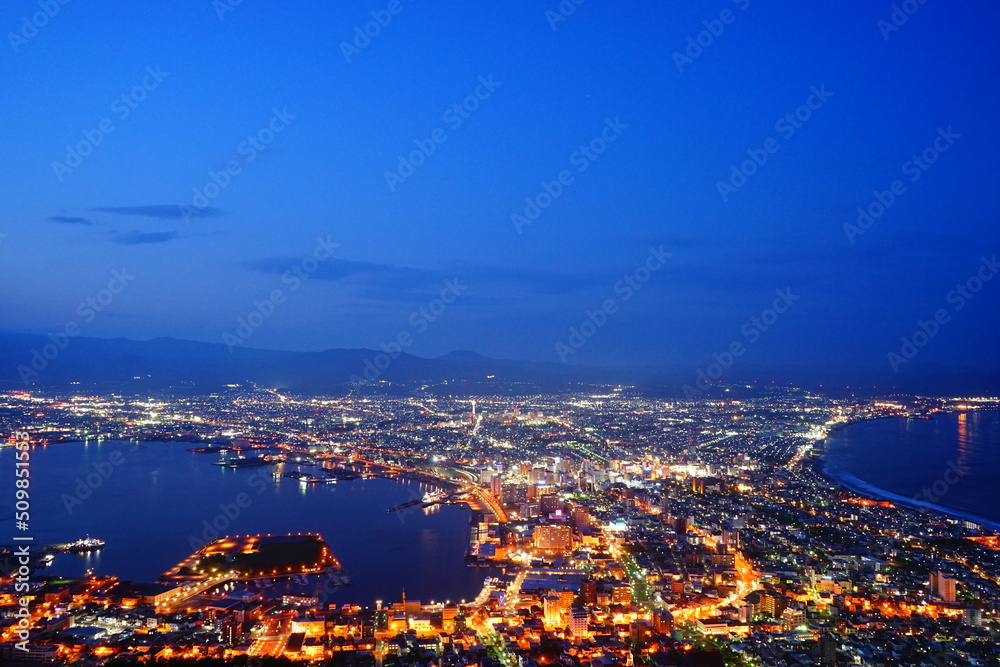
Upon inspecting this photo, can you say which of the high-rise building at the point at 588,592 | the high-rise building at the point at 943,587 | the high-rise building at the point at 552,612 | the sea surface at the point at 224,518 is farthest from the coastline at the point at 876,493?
the sea surface at the point at 224,518

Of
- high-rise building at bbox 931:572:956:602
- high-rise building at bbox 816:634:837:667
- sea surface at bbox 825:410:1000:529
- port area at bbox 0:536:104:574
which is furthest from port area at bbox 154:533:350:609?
sea surface at bbox 825:410:1000:529

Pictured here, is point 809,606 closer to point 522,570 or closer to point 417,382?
point 522,570

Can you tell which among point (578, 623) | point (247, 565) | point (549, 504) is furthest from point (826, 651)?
point (549, 504)

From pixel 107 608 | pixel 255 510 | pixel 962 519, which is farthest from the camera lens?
pixel 255 510

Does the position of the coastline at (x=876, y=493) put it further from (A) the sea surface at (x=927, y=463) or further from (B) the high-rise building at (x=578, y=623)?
(B) the high-rise building at (x=578, y=623)

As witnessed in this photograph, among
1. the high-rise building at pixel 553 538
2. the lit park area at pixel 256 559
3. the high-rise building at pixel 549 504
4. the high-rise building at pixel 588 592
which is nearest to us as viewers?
the high-rise building at pixel 588 592

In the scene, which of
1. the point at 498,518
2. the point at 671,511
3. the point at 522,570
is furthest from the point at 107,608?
the point at 671,511
